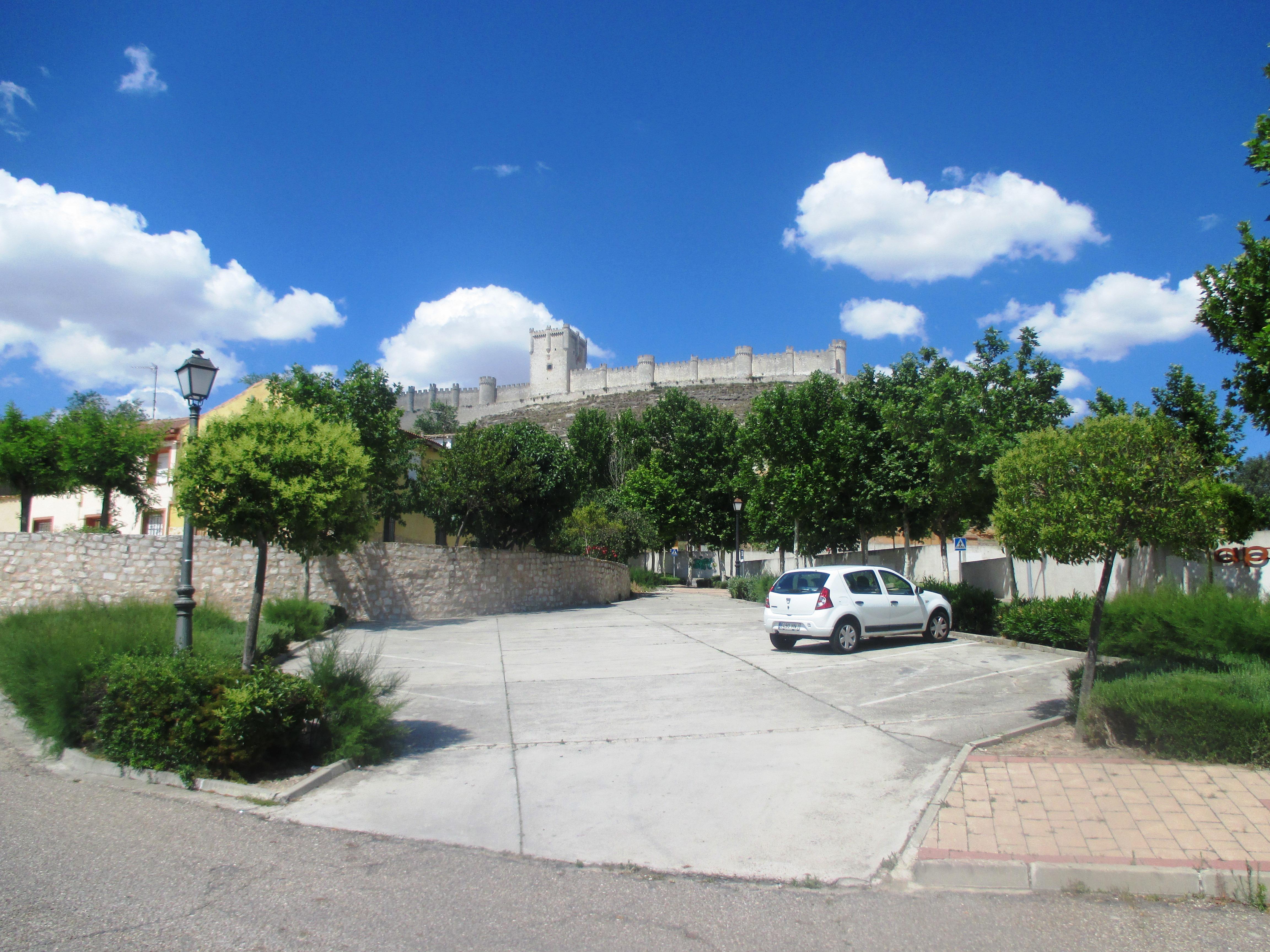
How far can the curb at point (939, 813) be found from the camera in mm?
4391

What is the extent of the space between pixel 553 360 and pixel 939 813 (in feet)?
390

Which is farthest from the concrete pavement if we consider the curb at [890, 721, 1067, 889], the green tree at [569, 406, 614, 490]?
the green tree at [569, 406, 614, 490]

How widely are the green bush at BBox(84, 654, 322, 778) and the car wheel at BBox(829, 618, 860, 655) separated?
9.32m

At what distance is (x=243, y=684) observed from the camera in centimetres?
626

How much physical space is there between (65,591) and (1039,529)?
1971 cm

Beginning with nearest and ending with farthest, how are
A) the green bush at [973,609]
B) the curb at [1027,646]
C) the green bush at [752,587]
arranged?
the curb at [1027,646] < the green bush at [973,609] < the green bush at [752,587]

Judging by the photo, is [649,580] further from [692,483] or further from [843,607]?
[843,607]

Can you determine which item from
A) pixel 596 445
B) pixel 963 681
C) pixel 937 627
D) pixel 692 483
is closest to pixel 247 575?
pixel 937 627

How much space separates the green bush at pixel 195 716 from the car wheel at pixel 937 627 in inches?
465

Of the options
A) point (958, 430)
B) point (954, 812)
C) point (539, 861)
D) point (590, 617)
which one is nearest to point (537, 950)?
point (539, 861)

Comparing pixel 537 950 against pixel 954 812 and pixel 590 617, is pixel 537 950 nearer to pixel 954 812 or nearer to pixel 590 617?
pixel 954 812

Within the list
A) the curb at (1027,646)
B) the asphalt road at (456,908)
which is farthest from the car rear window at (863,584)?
the asphalt road at (456,908)

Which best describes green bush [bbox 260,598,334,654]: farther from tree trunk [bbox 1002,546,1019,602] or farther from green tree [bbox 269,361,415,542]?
tree trunk [bbox 1002,546,1019,602]

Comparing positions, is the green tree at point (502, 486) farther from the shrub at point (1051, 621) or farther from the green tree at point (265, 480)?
the green tree at point (265, 480)
